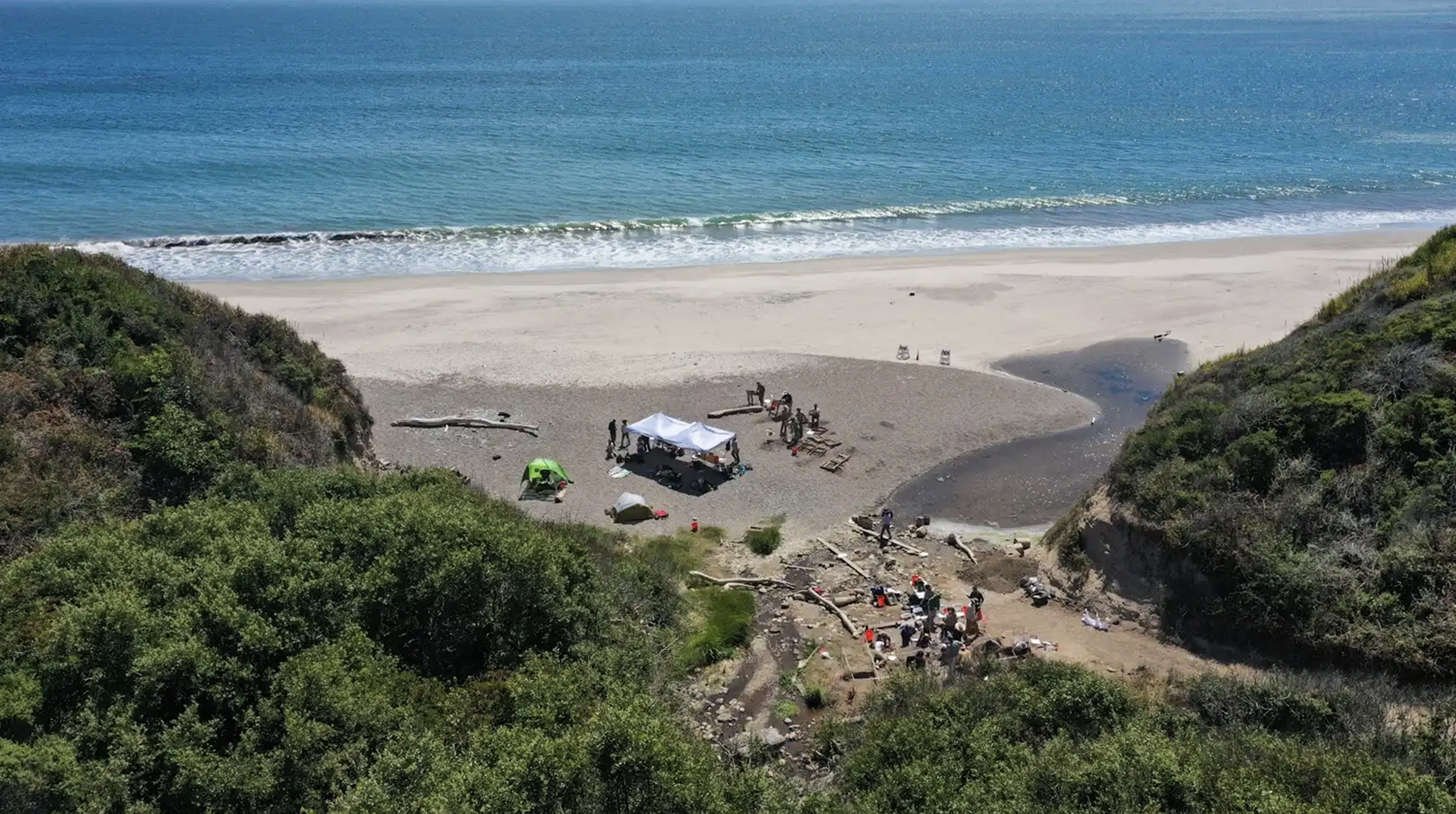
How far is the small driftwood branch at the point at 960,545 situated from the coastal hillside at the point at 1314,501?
71.7 inches

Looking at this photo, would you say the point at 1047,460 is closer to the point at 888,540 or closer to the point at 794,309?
the point at 888,540

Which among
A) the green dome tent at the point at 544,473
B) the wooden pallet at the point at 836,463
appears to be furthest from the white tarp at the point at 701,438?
the green dome tent at the point at 544,473

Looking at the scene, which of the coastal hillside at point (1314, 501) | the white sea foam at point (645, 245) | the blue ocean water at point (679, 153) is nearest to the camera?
the coastal hillside at point (1314, 501)

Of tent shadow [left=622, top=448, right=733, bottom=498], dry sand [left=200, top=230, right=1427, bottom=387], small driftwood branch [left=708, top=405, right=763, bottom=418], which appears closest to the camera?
tent shadow [left=622, top=448, right=733, bottom=498]

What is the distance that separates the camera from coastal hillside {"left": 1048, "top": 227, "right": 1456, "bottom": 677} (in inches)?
574

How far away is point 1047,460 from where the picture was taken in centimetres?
2556

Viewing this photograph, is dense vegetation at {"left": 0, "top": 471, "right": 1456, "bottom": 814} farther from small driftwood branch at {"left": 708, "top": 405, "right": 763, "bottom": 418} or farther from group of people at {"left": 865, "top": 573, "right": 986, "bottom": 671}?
small driftwood branch at {"left": 708, "top": 405, "right": 763, "bottom": 418}

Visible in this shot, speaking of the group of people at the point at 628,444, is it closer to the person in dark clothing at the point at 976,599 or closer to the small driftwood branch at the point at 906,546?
the small driftwood branch at the point at 906,546

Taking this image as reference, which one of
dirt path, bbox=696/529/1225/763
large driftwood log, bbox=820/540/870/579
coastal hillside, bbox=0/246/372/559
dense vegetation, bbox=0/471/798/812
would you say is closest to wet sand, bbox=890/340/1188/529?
dirt path, bbox=696/529/1225/763

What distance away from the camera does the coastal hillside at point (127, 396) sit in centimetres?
1498

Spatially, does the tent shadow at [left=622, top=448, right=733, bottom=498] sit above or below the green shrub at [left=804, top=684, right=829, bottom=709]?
above

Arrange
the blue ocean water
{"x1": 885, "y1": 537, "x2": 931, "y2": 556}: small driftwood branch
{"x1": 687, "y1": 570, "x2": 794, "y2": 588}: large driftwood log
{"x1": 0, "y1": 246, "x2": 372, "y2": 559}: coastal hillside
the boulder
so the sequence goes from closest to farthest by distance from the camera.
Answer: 1. the boulder
2. {"x1": 0, "y1": 246, "x2": 372, "y2": 559}: coastal hillside
3. {"x1": 687, "y1": 570, "x2": 794, "y2": 588}: large driftwood log
4. {"x1": 885, "y1": 537, "x2": 931, "y2": 556}: small driftwood branch
5. the blue ocean water

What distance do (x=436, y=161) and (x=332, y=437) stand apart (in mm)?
42036

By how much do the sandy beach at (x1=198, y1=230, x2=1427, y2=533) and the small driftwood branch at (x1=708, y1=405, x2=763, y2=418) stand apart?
431mm
